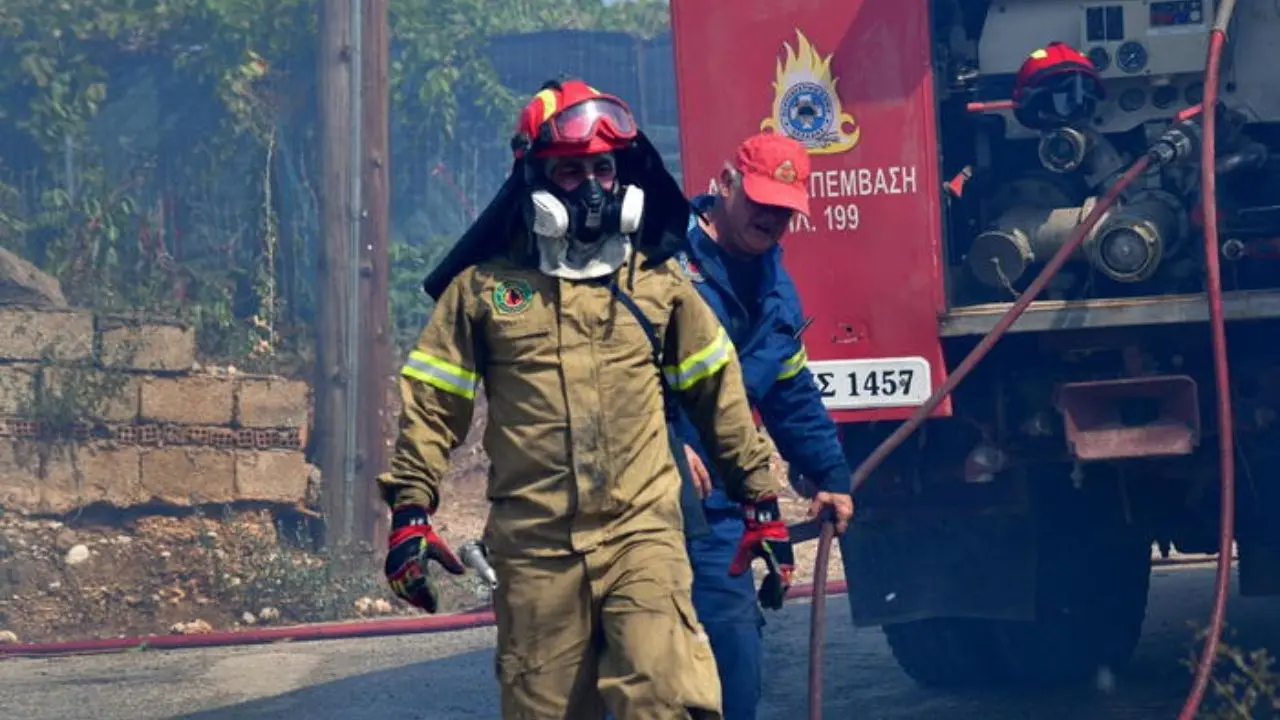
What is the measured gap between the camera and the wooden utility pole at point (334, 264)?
11.8 m

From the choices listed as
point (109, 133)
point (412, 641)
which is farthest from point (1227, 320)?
point (109, 133)

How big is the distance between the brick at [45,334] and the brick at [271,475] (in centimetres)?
101

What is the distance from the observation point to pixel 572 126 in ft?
15.3

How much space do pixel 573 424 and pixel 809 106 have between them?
7.78 feet

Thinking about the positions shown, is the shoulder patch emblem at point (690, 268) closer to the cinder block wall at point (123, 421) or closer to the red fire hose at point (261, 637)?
the red fire hose at point (261, 637)

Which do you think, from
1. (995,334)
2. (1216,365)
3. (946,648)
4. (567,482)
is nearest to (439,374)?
(567,482)

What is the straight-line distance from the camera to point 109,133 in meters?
15.0

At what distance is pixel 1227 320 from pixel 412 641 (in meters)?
4.69

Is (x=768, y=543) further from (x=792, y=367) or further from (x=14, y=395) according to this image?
(x=14, y=395)

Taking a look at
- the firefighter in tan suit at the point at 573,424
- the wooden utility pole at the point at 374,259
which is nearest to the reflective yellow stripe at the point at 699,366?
the firefighter in tan suit at the point at 573,424

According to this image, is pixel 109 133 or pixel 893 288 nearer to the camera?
pixel 893 288

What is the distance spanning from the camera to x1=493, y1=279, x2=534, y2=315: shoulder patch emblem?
4637mm

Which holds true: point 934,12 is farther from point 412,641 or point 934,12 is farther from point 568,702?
point 412,641

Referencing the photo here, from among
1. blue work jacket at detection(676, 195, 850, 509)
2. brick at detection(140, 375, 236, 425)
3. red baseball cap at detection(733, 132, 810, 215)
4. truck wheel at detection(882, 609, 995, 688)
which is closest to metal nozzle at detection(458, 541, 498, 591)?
blue work jacket at detection(676, 195, 850, 509)
